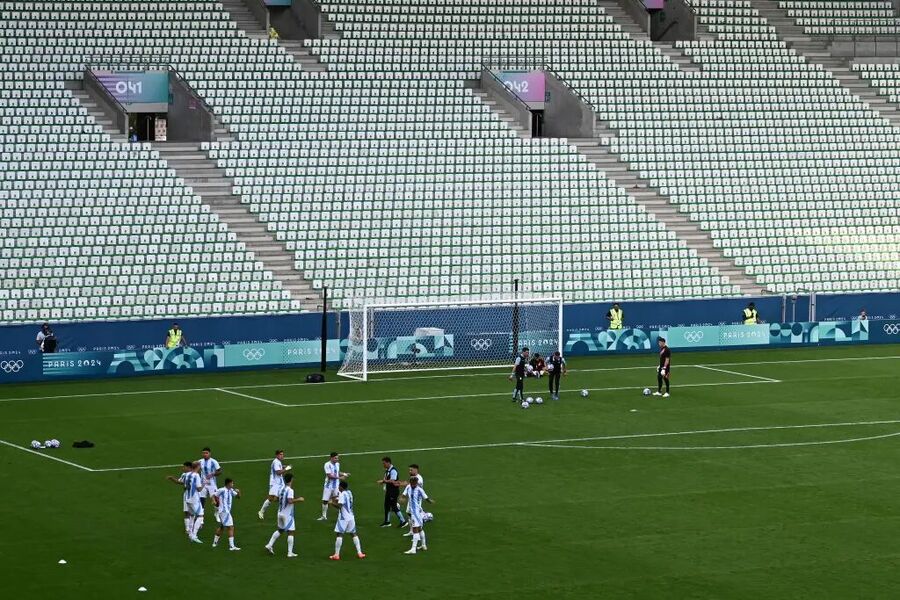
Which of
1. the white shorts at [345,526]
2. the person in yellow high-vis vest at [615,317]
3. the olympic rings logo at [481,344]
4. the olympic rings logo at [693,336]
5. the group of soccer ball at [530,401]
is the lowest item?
the white shorts at [345,526]

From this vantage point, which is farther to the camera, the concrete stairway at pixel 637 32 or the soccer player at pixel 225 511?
the concrete stairway at pixel 637 32

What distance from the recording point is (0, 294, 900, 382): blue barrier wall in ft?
160

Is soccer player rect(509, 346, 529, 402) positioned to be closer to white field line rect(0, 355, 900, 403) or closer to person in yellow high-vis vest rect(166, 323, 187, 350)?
white field line rect(0, 355, 900, 403)

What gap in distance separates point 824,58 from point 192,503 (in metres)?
46.0

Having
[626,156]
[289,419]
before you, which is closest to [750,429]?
[289,419]

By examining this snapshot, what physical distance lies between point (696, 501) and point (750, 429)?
9.01m

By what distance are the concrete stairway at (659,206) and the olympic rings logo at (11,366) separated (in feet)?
76.5

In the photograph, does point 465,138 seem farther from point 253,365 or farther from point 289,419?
point 289,419

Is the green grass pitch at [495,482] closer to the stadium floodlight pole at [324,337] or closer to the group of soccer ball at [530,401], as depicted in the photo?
the group of soccer ball at [530,401]

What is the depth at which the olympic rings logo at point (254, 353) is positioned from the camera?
51125mm

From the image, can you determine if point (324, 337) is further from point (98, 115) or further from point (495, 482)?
point (495, 482)

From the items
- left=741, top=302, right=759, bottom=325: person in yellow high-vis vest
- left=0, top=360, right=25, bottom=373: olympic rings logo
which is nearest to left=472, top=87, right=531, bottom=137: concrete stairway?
left=741, top=302, right=759, bottom=325: person in yellow high-vis vest

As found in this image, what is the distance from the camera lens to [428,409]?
44.7 m

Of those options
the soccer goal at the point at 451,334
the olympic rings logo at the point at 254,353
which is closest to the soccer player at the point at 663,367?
the soccer goal at the point at 451,334
